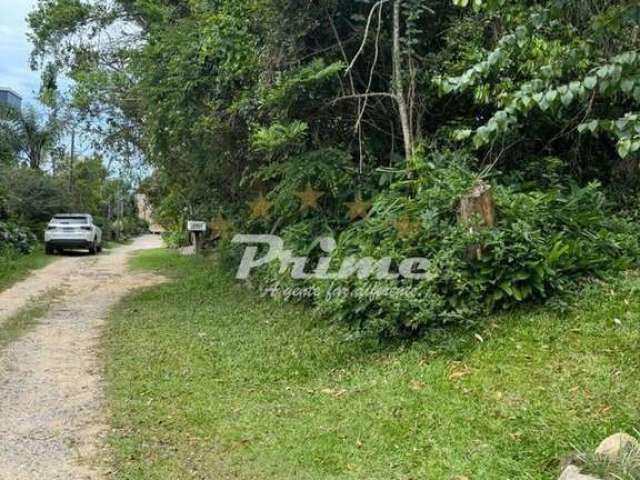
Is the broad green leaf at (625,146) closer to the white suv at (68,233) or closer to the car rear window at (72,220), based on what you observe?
the white suv at (68,233)

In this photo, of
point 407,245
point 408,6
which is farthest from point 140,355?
point 408,6

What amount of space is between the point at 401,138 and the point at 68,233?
45.3 feet

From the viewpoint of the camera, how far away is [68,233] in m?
18.0

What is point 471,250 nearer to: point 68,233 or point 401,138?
point 401,138

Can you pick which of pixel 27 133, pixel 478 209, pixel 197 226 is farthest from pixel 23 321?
pixel 27 133

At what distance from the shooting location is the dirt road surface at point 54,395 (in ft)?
11.2

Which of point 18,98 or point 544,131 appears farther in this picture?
point 18,98

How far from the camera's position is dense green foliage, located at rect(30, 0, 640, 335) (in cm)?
503

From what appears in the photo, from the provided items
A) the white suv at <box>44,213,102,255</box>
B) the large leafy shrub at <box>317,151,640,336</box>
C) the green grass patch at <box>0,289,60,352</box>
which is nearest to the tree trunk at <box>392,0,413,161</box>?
the large leafy shrub at <box>317,151,640,336</box>

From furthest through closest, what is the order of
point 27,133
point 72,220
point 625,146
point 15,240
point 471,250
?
point 27,133, point 72,220, point 15,240, point 471,250, point 625,146

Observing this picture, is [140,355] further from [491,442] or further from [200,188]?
[200,188]

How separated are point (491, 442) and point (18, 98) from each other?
43.5m

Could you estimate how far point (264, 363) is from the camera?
5270 mm

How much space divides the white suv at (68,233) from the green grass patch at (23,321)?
359 inches
